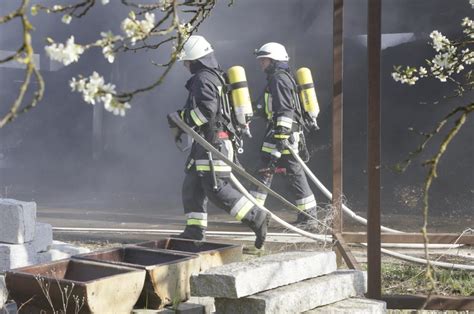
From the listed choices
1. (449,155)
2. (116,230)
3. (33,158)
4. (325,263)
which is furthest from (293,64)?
(325,263)

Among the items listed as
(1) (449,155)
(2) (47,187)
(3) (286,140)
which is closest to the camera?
(3) (286,140)

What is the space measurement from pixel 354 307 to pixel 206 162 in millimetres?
2852

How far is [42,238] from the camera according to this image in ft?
17.0

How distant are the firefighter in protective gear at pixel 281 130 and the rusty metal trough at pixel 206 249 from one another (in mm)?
2875

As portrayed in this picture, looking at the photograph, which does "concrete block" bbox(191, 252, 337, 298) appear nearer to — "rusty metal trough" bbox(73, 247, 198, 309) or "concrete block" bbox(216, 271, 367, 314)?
"concrete block" bbox(216, 271, 367, 314)

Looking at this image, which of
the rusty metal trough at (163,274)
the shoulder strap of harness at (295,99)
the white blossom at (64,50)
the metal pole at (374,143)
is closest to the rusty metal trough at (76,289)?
the rusty metal trough at (163,274)

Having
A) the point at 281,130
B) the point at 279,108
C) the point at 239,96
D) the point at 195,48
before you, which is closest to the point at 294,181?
the point at 281,130

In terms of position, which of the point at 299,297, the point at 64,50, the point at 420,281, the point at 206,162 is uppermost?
the point at 64,50

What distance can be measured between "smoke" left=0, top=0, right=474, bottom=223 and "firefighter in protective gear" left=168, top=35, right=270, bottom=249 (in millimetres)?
4018

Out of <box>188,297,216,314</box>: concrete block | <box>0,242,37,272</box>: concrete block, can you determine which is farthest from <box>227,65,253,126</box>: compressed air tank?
<box>188,297,216,314</box>: concrete block

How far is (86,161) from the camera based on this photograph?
14734 millimetres

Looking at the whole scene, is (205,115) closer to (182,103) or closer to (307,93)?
(307,93)

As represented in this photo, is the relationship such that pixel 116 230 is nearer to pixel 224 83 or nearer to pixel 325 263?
pixel 224 83

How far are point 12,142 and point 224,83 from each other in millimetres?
10257
